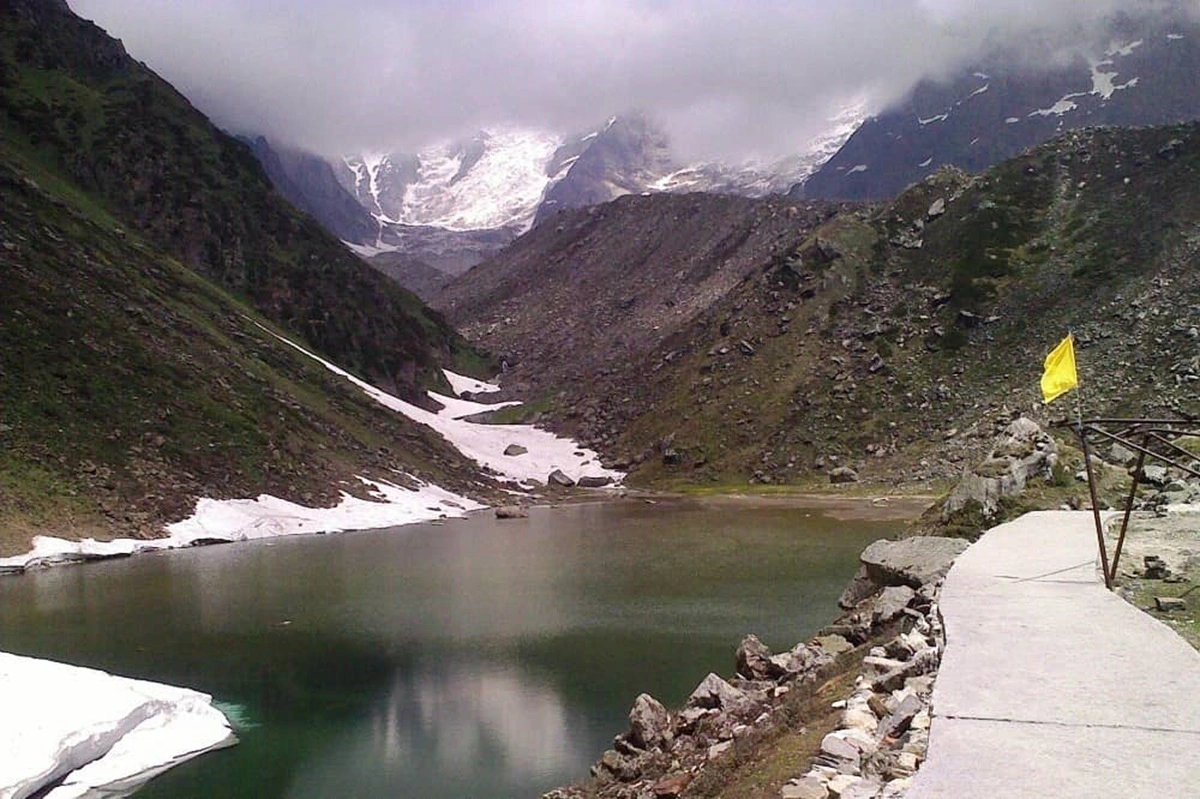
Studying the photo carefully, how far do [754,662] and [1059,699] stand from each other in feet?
48.8

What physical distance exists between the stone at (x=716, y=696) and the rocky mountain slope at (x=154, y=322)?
49.7 meters

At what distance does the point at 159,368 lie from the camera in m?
79.0

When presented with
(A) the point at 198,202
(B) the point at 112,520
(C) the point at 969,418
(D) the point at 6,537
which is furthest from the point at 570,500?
(A) the point at 198,202

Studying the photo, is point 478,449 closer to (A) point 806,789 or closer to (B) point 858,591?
(B) point 858,591

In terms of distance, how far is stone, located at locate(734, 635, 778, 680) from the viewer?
23562mm

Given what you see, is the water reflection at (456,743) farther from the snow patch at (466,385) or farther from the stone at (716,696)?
the snow patch at (466,385)

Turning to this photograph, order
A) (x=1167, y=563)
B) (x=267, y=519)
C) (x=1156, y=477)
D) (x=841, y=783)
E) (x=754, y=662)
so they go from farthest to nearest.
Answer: (x=267, y=519)
(x=1156, y=477)
(x=754, y=662)
(x=1167, y=563)
(x=841, y=783)

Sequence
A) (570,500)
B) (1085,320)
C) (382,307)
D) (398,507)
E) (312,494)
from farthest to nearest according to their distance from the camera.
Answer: (382,307)
(570,500)
(1085,320)
(398,507)
(312,494)

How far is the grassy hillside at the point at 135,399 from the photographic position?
62125 millimetres

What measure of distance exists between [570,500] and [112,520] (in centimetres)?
5663

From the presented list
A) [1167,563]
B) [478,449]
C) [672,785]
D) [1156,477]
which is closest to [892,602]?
[1167,563]

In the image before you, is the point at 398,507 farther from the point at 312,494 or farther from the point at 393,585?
the point at 393,585

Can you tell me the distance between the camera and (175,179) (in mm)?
131625

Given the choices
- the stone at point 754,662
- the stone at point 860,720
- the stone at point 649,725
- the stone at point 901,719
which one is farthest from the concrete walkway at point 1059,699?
the stone at point 754,662
